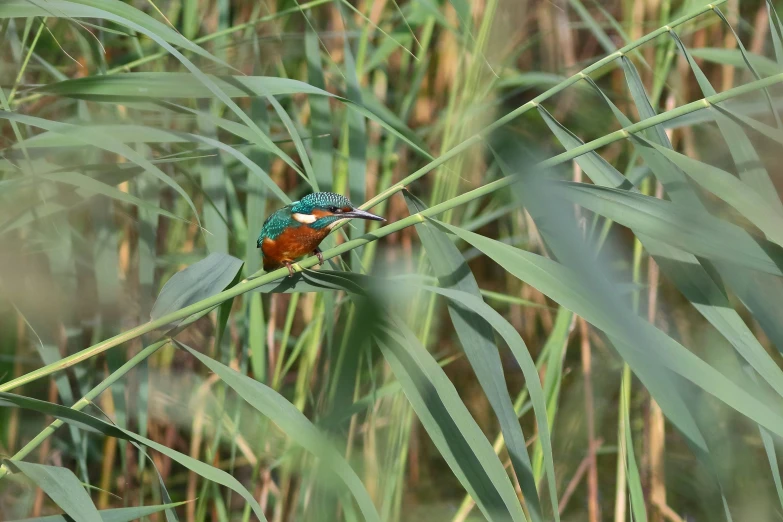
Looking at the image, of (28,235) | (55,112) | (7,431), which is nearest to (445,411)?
(28,235)

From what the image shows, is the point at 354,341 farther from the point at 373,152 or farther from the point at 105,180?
the point at 373,152

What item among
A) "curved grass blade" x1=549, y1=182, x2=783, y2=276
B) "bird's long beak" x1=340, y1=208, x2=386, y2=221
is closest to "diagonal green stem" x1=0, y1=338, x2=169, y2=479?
"bird's long beak" x1=340, y1=208, x2=386, y2=221

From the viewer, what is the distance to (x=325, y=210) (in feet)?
4.35

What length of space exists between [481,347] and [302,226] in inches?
15.2

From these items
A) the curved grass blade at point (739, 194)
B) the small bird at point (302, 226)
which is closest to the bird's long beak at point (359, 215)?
the small bird at point (302, 226)

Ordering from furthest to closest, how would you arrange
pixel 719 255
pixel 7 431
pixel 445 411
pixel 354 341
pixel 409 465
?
pixel 409 465, pixel 7 431, pixel 445 411, pixel 719 255, pixel 354 341

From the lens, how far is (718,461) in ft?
3.46

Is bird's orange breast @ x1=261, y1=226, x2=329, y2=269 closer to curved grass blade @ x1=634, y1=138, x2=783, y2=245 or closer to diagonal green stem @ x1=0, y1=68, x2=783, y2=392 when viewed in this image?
diagonal green stem @ x1=0, y1=68, x2=783, y2=392

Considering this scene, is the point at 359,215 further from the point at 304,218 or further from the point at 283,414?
the point at 283,414

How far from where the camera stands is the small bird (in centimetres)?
125

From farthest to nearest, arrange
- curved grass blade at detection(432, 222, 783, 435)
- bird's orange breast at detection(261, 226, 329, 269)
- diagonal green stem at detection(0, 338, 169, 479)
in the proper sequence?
bird's orange breast at detection(261, 226, 329, 269), diagonal green stem at detection(0, 338, 169, 479), curved grass blade at detection(432, 222, 783, 435)

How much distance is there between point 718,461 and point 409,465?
146 cm

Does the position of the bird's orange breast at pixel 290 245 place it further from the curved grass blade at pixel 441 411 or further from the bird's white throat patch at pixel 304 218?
the curved grass blade at pixel 441 411

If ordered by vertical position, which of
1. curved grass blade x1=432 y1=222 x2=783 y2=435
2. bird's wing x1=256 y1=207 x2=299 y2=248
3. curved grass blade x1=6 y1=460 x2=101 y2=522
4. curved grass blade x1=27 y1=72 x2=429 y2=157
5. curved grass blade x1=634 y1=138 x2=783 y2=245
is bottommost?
curved grass blade x1=6 y1=460 x2=101 y2=522
